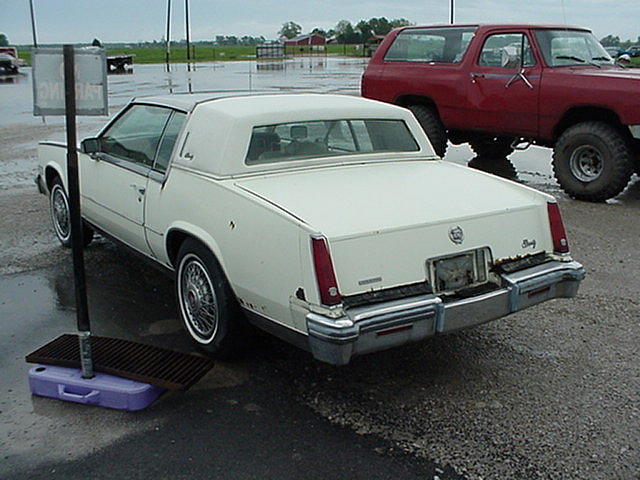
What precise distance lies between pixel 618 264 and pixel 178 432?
422 centimetres

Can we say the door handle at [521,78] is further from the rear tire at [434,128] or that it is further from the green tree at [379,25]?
the green tree at [379,25]

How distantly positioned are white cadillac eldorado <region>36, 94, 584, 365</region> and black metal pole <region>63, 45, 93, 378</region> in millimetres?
689

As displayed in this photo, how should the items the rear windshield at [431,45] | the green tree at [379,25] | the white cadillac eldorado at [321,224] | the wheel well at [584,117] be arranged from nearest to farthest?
→ the white cadillac eldorado at [321,224], the wheel well at [584,117], the rear windshield at [431,45], the green tree at [379,25]

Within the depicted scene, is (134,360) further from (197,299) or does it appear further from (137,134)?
(137,134)

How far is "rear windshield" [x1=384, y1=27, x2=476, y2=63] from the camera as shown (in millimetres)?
9875

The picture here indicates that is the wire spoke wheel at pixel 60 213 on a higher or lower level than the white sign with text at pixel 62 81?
lower

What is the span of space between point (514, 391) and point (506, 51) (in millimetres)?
6184

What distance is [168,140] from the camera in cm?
482

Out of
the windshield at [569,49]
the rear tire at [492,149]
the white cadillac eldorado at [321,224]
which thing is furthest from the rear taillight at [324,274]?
the rear tire at [492,149]

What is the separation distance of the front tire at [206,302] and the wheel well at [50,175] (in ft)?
8.60

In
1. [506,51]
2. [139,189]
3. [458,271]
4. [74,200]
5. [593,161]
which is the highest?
[506,51]

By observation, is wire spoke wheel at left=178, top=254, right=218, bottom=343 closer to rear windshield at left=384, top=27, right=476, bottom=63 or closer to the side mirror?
the side mirror

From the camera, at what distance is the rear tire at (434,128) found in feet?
33.1

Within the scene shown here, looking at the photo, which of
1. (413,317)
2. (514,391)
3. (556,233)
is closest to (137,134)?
(413,317)
